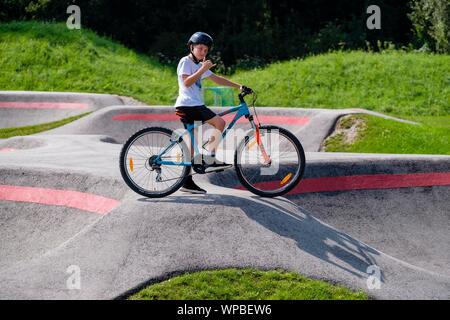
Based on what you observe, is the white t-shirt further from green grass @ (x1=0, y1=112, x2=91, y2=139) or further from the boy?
green grass @ (x1=0, y1=112, x2=91, y2=139)

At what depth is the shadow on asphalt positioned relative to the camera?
9047 mm

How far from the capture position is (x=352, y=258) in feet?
30.5

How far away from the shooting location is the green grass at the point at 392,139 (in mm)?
18516

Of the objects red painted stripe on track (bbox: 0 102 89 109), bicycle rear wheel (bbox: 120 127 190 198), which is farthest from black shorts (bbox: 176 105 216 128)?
red painted stripe on track (bbox: 0 102 89 109)

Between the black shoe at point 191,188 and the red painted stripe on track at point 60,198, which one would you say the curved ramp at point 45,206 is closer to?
the red painted stripe on track at point 60,198

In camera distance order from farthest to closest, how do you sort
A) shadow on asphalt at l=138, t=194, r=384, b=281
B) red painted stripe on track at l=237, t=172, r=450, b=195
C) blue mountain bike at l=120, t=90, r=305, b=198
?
1. red painted stripe on track at l=237, t=172, r=450, b=195
2. blue mountain bike at l=120, t=90, r=305, b=198
3. shadow on asphalt at l=138, t=194, r=384, b=281

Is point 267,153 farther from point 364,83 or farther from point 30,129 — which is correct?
point 364,83

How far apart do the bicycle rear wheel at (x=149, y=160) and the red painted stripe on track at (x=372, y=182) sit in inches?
110

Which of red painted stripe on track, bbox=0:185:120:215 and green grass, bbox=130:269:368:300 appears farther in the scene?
red painted stripe on track, bbox=0:185:120:215

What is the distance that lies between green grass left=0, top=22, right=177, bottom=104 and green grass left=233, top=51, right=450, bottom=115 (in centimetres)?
448

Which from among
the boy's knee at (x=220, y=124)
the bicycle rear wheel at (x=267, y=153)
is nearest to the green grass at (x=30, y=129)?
the bicycle rear wheel at (x=267, y=153)

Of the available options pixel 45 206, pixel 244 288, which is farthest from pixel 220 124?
pixel 45 206
